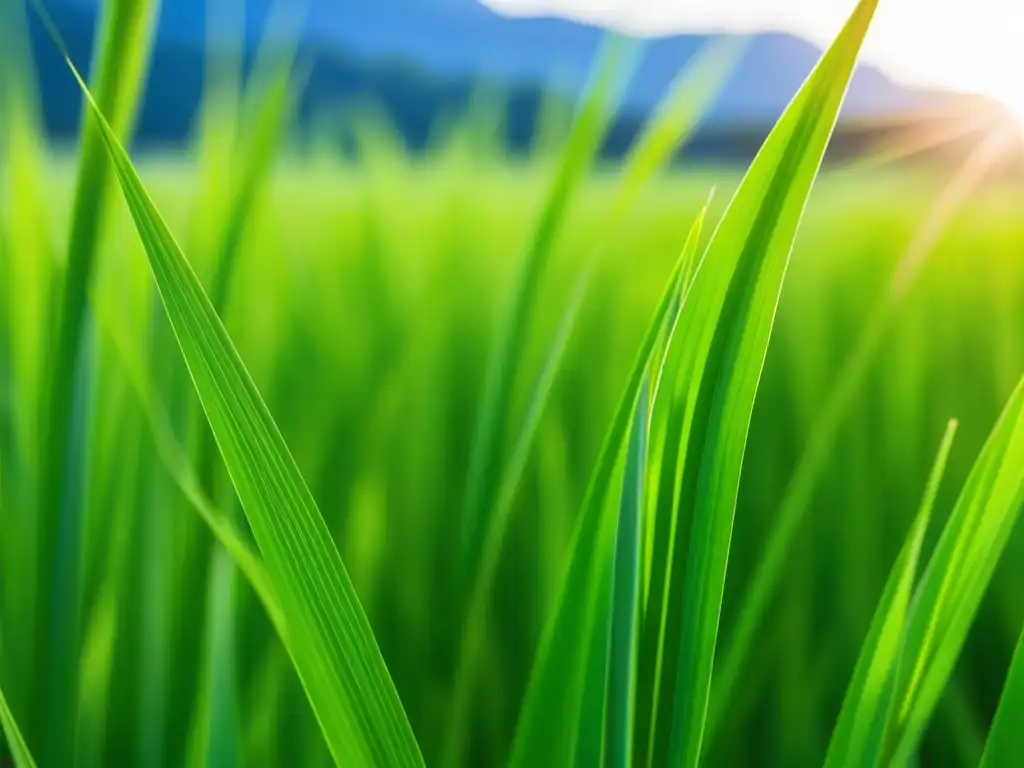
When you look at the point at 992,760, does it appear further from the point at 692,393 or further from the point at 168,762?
the point at 168,762

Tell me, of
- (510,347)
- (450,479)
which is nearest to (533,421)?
(510,347)

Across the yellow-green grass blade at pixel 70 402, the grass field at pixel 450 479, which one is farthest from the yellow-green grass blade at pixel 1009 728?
the yellow-green grass blade at pixel 70 402

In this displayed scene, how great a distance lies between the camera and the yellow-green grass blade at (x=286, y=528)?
0.16 metres

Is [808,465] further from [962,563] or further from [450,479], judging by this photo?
[450,479]

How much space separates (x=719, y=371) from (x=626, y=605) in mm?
51

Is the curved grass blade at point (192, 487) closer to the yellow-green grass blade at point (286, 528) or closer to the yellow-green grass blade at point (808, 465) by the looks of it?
the yellow-green grass blade at point (286, 528)

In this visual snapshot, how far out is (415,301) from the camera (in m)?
0.55

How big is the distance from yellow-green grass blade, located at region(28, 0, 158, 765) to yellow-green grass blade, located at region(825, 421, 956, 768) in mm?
189

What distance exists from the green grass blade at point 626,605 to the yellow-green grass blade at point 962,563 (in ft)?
0.20

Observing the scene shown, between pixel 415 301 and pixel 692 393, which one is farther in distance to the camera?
pixel 415 301

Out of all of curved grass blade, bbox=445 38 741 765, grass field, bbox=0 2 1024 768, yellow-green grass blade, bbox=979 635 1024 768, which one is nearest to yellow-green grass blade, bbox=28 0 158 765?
grass field, bbox=0 2 1024 768

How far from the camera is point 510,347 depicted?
0.90 feet

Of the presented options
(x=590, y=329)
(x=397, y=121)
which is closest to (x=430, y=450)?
(x=590, y=329)

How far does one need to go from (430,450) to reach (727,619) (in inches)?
6.5
